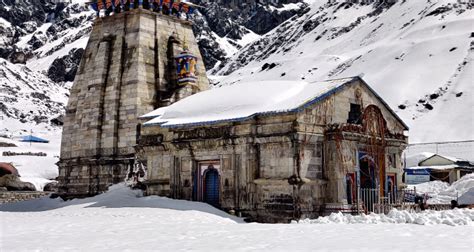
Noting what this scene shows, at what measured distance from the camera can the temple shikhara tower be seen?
30.5 m

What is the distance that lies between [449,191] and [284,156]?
674 inches

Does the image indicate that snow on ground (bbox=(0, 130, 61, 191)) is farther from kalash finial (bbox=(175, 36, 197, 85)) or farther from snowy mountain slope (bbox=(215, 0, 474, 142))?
snowy mountain slope (bbox=(215, 0, 474, 142))

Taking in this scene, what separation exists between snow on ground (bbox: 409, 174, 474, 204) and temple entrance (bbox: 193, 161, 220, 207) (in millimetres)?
13001

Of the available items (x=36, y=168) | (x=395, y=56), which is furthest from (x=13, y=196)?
(x=395, y=56)

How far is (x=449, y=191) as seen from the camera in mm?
36062

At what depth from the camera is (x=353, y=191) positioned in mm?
23859

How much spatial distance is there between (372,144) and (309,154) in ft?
11.3

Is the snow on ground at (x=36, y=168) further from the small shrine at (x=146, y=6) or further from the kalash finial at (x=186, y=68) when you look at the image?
the kalash finial at (x=186, y=68)

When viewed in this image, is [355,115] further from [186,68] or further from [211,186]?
[186,68]

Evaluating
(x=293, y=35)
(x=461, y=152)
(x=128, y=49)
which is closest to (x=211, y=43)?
(x=293, y=35)

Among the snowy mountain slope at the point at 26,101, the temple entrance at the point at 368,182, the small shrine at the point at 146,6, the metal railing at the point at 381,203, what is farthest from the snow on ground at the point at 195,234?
the snowy mountain slope at the point at 26,101

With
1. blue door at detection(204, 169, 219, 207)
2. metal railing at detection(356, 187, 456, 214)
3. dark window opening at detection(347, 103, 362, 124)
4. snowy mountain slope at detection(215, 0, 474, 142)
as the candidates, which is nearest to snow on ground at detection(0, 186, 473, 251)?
blue door at detection(204, 169, 219, 207)

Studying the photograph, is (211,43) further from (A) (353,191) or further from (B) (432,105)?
(A) (353,191)

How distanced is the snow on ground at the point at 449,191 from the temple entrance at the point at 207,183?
42.7ft
